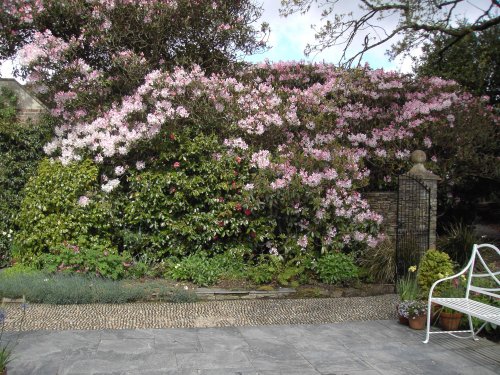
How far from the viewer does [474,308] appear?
4820mm

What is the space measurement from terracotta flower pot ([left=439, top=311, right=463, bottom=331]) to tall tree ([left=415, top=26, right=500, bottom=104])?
8417 millimetres

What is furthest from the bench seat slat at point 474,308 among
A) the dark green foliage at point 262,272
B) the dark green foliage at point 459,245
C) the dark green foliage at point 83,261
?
the dark green foliage at point 83,261

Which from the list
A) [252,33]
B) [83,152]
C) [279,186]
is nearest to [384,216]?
[279,186]

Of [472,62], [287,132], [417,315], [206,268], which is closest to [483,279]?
[417,315]

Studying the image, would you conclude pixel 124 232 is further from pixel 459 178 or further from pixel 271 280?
pixel 459 178

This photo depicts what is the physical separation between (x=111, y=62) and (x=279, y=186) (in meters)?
3.95

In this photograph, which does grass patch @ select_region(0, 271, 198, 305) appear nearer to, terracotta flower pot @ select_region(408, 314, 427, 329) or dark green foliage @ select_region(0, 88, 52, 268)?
dark green foliage @ select_region(0, 88, 52, 268)

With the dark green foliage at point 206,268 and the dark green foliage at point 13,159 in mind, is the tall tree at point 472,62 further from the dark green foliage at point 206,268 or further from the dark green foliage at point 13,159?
the dark green foliage at point 13,159

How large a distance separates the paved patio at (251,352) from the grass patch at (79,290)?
1.09 metres

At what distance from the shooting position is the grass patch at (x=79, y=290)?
19.9 feet

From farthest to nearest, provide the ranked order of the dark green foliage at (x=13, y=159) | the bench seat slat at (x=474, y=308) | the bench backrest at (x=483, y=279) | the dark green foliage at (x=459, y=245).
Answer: the dark green foliage at (x=459, y=245) < the dark green foliage at (x=13, y=159) < the bench backrest at (x=483, y=279) < the bench seat slat at (x=474, y=308)

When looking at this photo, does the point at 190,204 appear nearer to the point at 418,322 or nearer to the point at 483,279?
the point at 418,322

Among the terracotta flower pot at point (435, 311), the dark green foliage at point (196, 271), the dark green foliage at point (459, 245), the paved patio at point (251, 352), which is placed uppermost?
the dark green foliage at point (459, 245)

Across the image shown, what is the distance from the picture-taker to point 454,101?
31.2 ft
